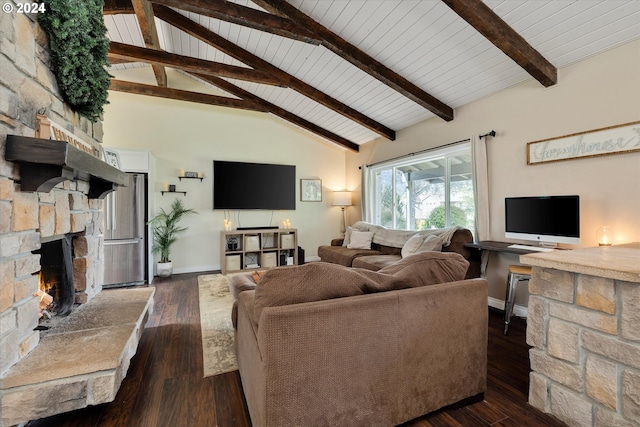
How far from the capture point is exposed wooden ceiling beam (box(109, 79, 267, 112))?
14.5 feet

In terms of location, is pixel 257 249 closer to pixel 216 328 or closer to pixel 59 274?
pixel 216 328

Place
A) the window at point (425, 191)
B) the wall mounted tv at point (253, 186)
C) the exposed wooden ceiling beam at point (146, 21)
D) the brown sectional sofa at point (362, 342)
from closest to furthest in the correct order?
the brown sectional sofa at point (362, 342), the exposed wooden ceiling beam at point (146, 21), the window at point (425, 191), the wall mounted tv at point (253, 186)

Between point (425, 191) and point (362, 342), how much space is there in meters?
3.87

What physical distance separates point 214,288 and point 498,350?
345 cm

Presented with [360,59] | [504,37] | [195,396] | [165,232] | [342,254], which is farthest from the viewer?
[165,232]

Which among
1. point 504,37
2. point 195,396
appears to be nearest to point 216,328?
point 195,396

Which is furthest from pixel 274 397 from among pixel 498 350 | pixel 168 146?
pixel 168 146

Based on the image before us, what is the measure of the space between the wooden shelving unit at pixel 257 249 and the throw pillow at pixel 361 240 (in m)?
1.20

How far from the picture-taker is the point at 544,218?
2.72 m

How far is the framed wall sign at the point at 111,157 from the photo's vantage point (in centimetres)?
383

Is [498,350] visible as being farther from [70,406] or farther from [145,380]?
[70,406]

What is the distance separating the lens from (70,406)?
4.51ft

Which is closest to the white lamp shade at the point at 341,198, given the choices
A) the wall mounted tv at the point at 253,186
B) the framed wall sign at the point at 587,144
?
the wall mounted tv at the point at 253,186

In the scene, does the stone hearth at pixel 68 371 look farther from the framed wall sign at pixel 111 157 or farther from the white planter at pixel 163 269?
the white planter at pixel 163 269
